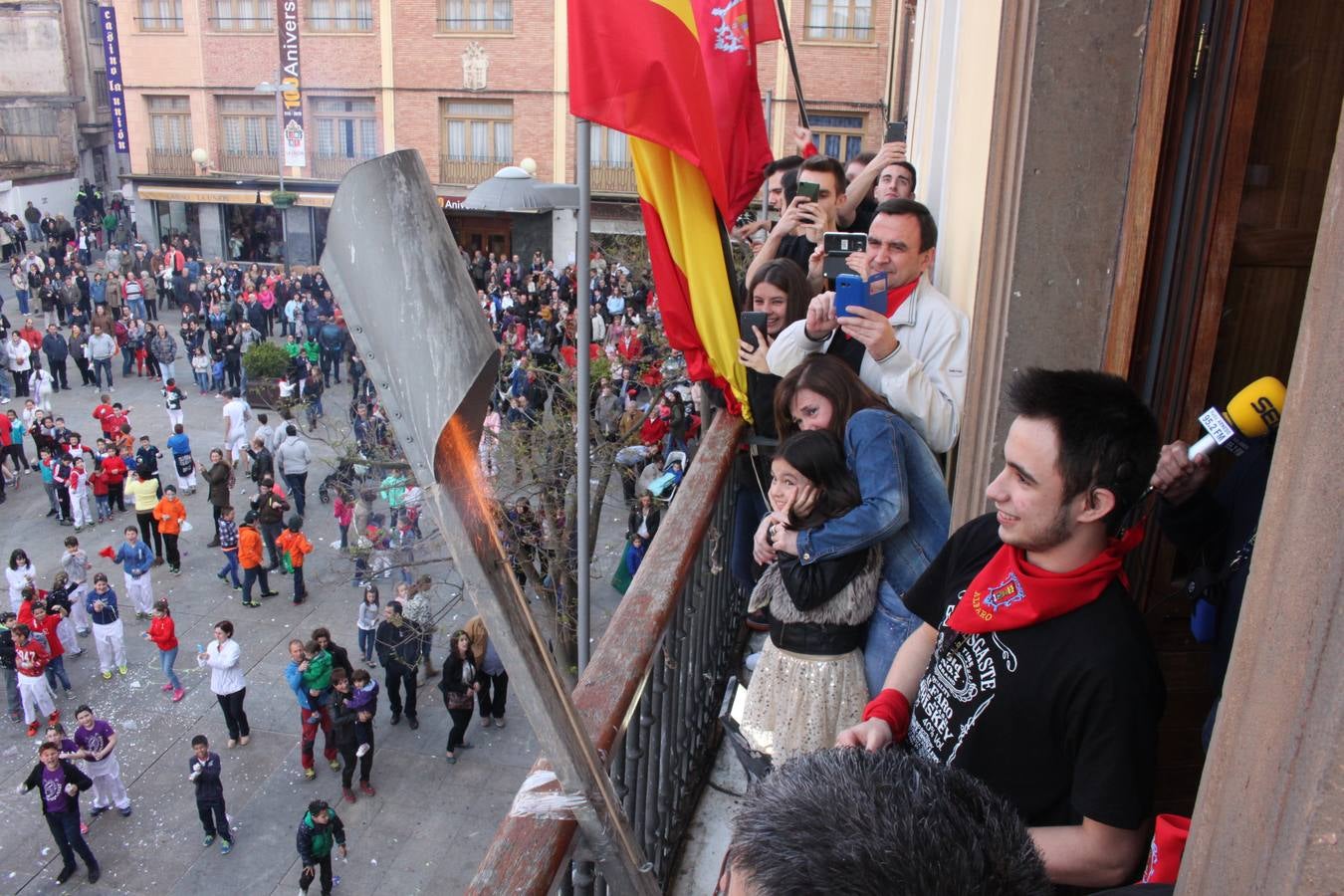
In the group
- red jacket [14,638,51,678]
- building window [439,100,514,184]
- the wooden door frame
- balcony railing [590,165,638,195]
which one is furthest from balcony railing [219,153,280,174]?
the wooden door frame

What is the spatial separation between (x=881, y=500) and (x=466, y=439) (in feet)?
6.39

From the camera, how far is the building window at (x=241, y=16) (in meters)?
33.5

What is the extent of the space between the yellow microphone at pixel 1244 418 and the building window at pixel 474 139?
32.5 m

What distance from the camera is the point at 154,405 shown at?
22641 millimetres

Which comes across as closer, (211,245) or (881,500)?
(881,500)

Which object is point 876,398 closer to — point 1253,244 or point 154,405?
point 1253,244

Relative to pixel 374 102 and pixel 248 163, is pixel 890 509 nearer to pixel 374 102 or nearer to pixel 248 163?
pixel 374 102

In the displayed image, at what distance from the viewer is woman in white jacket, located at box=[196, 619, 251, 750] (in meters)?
11.6

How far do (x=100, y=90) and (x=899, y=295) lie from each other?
43772 mm

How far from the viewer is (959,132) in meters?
4.68

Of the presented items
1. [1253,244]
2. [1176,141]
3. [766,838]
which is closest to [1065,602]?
[766,838]

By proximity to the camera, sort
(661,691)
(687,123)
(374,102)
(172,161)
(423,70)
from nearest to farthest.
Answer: (661,691), (687,123), (423,70), (374,102), (172,161)

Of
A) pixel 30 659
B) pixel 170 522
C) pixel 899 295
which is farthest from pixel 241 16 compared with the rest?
pixel 899 295

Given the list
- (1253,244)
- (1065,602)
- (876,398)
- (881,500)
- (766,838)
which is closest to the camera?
(766,838)
